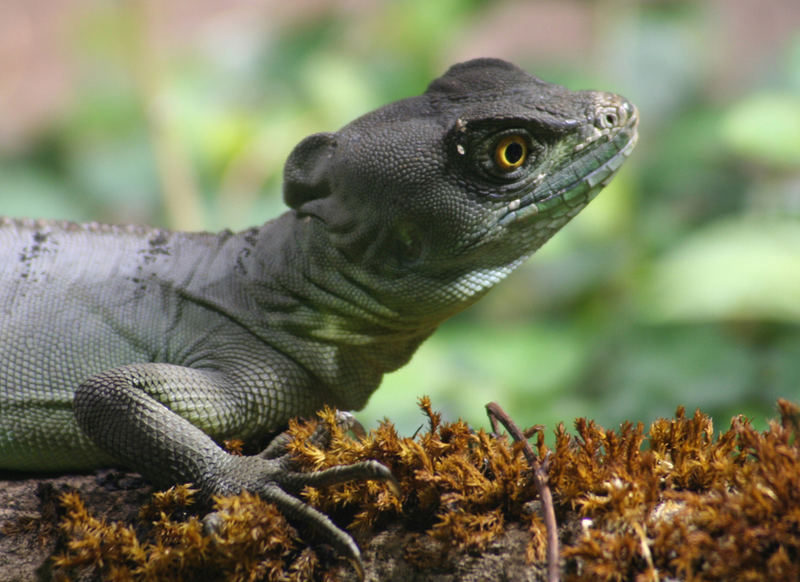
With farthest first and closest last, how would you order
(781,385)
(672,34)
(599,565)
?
(672,34)
(781,385)
(599,565)

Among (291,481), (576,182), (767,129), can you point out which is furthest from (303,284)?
(767,129)

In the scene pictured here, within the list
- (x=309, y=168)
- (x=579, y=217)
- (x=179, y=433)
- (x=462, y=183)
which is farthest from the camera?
(x=579, y=217)

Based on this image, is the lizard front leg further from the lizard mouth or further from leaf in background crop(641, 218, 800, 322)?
leaf in background crop(641, 218, 800, 322)

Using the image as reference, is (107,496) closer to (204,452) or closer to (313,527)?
(204,452)

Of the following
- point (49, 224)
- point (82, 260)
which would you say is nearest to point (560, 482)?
point (82, 260)

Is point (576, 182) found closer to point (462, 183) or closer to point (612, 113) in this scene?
point (612, 113)
